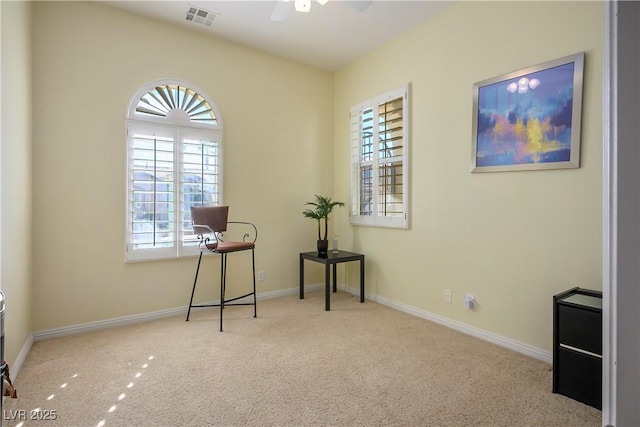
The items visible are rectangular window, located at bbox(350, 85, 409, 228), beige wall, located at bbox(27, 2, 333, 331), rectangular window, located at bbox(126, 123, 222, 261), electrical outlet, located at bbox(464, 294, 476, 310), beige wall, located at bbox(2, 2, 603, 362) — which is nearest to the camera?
beige wall, located at bbox(2, 2, 603, 362)

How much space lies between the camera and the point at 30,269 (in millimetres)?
2758

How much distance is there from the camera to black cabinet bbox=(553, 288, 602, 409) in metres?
1.89

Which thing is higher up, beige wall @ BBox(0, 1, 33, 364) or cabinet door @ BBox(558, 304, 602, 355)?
beige wall @ BBox(0, 1, 33, 364)

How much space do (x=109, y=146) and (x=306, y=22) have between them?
85.7 inches

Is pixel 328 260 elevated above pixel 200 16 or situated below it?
below

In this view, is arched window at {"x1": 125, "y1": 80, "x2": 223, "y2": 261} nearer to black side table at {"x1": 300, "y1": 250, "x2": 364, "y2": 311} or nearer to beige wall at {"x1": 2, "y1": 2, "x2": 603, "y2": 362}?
beige wall at {"x1": 2, "y1": 2, "x2": 603, "y2": 362}

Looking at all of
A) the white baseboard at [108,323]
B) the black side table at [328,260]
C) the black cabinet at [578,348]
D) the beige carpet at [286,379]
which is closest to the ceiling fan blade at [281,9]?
the black side table at [328,260]

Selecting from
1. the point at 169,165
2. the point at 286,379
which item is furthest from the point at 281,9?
the point at 286,379

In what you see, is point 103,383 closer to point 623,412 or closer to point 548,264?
point 623,412

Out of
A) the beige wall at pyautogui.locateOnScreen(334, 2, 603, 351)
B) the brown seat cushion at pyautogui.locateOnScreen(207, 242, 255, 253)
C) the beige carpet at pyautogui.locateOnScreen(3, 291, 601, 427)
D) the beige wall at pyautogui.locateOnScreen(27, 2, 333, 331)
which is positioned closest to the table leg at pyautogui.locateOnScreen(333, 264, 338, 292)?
the beige wall at pyautogui.locateOnScreen(334, 2, 603, 351)

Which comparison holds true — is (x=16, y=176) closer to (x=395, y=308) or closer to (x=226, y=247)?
(x=226, y=247)

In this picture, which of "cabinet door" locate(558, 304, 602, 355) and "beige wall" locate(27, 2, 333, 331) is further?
"beige wall" locate(27, 2, 333, 331)

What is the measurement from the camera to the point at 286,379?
222 centimetres

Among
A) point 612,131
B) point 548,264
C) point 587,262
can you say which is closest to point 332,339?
point 548,264
